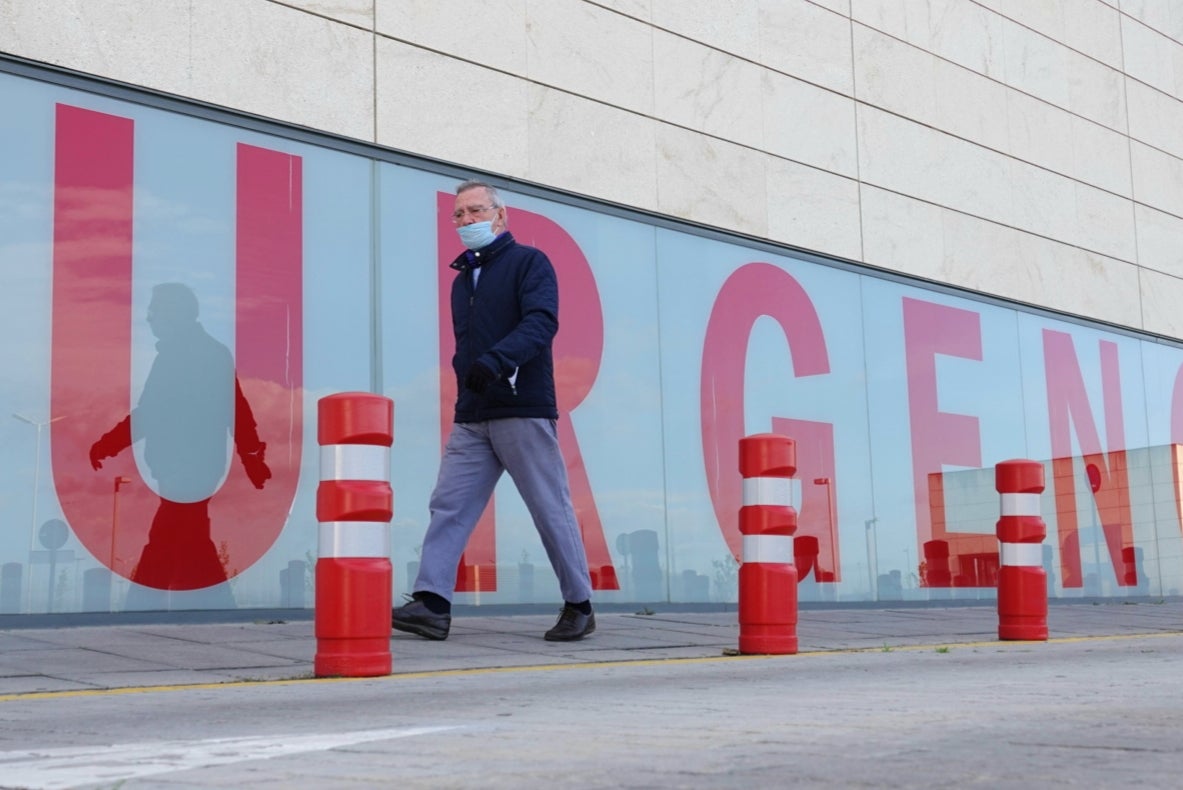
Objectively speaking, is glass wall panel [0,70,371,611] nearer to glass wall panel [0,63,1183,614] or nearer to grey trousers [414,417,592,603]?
glass wall panel [0,63,1183,614]

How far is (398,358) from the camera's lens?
9.16 m

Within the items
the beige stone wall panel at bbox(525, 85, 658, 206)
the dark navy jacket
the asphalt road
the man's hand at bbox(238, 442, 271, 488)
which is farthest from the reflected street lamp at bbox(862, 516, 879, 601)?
the asphalt road

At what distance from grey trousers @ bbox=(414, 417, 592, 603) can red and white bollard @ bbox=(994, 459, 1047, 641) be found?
2.28 meters

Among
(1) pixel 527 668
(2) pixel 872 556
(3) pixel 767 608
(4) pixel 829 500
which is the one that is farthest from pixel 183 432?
(2) pixel 872 556

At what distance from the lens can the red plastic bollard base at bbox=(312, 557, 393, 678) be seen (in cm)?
519

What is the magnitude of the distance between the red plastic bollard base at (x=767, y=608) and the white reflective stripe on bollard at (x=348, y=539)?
185cm

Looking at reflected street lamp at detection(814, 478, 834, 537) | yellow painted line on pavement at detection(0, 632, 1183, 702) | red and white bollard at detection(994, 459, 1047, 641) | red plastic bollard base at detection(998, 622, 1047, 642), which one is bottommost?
yellow painted line on pavement at detection(0, 632, 1183, 702)

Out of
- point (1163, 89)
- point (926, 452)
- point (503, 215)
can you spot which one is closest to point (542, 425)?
point (503, 215)

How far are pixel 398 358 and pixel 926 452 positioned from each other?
5.73 metres

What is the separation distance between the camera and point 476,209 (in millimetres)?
6965

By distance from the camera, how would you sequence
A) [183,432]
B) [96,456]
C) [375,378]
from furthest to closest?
[375,378] < [183,432] < [96,456]

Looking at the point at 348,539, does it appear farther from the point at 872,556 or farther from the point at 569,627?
the point at 872,556

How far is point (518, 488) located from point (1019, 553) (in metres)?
2.67

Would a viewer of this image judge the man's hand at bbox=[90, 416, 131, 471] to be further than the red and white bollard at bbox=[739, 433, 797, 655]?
Yes
